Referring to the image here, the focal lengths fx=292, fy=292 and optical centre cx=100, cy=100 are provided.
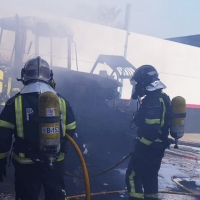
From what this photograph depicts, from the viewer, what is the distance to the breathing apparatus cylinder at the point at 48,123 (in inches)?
94.3

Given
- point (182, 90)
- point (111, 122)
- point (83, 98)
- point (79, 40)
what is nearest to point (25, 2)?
point (79, 40)

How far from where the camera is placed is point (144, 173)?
3584mm

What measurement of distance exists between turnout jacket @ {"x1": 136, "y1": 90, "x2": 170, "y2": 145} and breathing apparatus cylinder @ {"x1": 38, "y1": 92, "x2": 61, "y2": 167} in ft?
4.35

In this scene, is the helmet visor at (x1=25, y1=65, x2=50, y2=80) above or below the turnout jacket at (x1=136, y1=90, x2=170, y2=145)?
above

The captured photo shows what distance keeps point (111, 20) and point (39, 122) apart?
3767 centimetres

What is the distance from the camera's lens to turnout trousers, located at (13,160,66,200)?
2613 mm

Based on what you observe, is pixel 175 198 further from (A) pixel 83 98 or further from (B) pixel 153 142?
(A) pixel 83 98

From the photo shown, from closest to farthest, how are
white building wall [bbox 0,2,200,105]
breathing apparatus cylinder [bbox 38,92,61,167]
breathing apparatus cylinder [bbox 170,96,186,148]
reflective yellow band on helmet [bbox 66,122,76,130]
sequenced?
1. breathing apparatus cylinder [bbox 38,92,61,167]
2. reflective yellow band on helmet [bbox 66,122,76,130]
3. breathing apparatus cylinder [bbox 170,96,186,148]
4. white building wall [bbox 0,2,200,105]

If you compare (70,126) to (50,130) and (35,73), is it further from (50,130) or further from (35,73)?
(35,73)

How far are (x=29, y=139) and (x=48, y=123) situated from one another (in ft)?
0.96

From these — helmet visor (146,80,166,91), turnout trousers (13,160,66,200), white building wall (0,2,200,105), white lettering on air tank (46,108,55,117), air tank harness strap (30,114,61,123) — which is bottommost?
turnout trousers (13,160,66,200)

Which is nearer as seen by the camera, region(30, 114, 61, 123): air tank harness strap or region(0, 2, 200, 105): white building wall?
region(30, 114, 61, 123): air tank harness strap

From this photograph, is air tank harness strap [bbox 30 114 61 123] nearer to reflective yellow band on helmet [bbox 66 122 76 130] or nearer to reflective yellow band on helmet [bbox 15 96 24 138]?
reflective yellow band on helmet [bbox 15 96 24 138]

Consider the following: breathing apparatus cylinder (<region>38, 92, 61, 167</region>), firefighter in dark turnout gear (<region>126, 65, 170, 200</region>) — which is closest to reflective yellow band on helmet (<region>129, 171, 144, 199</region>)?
firefighter in dark turnout gear (<region>126, 65, 170, 200</region>)
